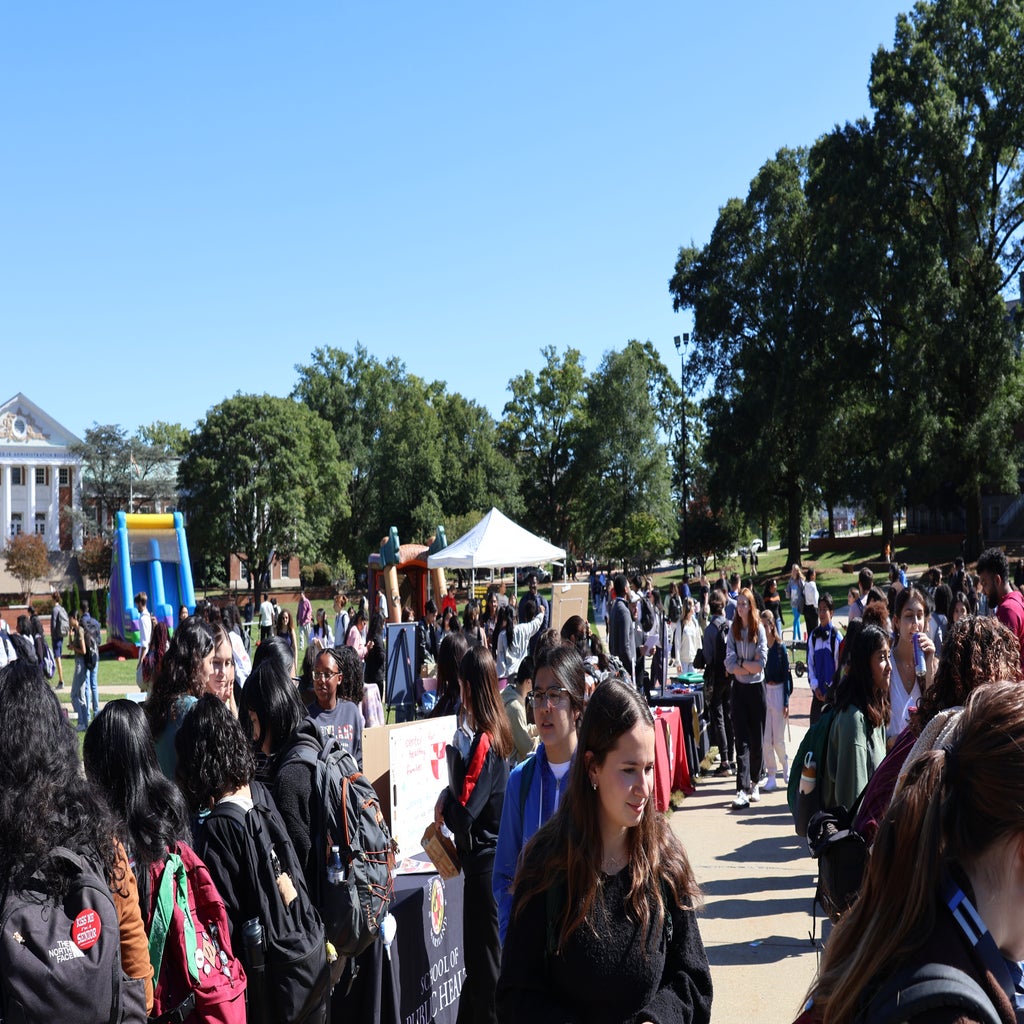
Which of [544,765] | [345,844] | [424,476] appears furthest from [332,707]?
[424,476]

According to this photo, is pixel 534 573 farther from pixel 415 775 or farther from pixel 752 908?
pixel 415 775

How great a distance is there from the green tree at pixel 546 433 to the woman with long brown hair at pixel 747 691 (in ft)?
197

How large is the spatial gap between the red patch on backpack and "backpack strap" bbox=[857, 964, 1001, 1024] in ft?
6.31

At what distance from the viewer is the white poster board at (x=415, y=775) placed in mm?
6020

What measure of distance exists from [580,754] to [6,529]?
3834 inches

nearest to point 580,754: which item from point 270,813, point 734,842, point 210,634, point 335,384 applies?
point 270,813

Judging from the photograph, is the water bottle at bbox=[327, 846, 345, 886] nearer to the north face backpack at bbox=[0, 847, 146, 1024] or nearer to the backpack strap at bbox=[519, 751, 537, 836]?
the backpack strap at bbox=[519, 751, 537, 836]

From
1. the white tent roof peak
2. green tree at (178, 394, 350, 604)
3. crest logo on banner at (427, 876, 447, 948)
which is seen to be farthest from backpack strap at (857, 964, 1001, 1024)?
green tree at (178, 394, 350, 604)

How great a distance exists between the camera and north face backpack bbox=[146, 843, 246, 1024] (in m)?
3.21

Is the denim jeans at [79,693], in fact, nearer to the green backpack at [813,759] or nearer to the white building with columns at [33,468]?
the green backpack at [813,759]

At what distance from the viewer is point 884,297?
3809 centimetres

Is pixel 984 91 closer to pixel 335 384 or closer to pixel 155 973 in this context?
pixel 155 973

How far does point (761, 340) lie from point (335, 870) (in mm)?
42646

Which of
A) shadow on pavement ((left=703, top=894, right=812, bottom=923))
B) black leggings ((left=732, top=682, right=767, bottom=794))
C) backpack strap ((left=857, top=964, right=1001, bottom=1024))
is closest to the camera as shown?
backpack strap ((left=857, top=964, right=1001, bottom=1024))
